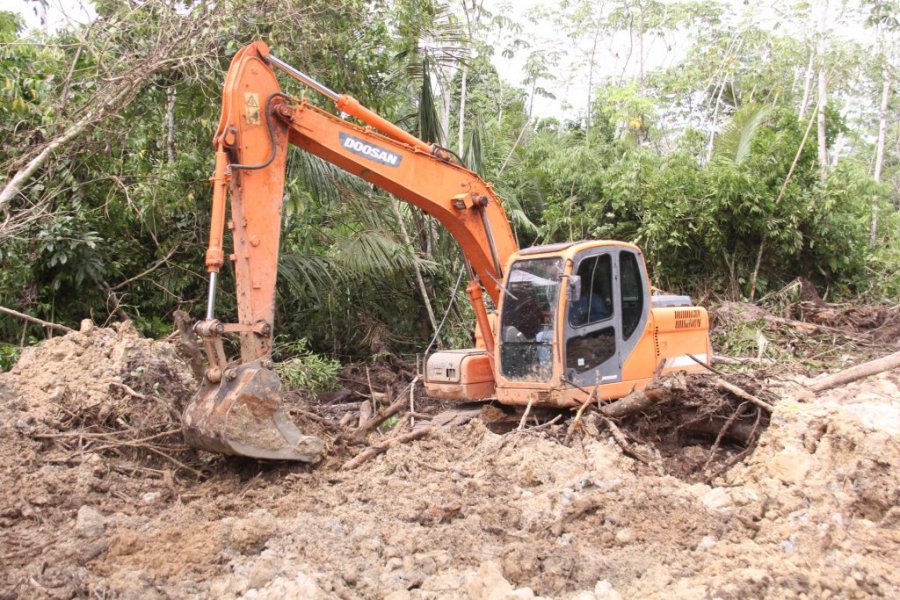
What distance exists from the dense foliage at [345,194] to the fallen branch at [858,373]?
4.51 metres

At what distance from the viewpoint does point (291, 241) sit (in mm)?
11672

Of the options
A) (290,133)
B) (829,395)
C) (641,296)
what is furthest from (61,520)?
(829,395)

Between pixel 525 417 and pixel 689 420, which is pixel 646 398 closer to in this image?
pixel 689 420

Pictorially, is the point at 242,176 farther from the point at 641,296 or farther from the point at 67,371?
the point at 641,296

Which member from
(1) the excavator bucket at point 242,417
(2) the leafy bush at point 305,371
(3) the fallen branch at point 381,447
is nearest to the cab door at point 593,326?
(3) the fallen branch at point 381,447

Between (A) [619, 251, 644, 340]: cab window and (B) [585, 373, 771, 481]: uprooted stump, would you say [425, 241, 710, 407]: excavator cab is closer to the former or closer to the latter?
(A) [619, 251, 644, 340]: cab window

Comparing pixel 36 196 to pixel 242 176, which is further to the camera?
pixel 36 196

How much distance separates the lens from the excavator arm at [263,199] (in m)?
5.75

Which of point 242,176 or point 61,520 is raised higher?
point 242,176

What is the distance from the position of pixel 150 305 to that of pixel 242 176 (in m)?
5.15

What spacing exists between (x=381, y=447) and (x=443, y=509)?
146cm

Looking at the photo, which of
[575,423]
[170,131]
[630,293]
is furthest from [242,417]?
[170,131]

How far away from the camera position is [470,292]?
789 cm

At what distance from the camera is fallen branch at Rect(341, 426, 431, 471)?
6.36 metres
